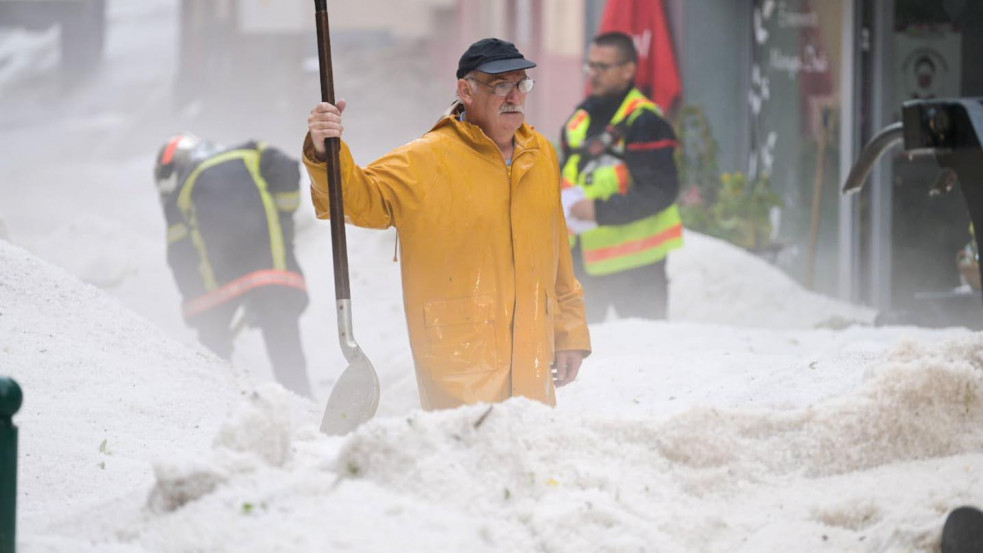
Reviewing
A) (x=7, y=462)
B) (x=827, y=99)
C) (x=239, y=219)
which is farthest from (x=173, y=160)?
(x=827, y=99)

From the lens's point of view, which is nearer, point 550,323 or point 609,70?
point 550,323

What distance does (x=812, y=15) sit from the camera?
993cm

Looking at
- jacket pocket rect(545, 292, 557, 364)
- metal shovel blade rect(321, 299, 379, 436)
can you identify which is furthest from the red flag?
metal shovel blade rect(321, 299, 379, 436)

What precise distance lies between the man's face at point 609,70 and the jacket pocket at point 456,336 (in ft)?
11.1

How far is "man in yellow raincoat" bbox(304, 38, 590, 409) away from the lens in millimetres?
3797

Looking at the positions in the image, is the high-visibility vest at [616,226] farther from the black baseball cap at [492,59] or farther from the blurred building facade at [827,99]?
the black baseball cap at [492,59]

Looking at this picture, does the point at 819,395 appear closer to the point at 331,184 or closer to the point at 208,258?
the point at 331,184

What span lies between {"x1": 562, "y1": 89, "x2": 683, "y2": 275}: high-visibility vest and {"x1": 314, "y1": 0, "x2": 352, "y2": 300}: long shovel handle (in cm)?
324

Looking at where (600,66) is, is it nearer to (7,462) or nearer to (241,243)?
(241,243)

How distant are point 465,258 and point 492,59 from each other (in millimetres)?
605

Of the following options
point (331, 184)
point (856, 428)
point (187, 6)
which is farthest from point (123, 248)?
point (187, 6)

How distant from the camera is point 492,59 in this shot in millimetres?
3867

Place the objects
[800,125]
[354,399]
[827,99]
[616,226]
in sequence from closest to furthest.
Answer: [354,399]
[616,226]
[827,99]
[800,125]

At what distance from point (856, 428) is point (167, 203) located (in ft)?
15.5
